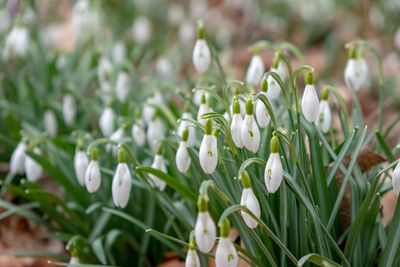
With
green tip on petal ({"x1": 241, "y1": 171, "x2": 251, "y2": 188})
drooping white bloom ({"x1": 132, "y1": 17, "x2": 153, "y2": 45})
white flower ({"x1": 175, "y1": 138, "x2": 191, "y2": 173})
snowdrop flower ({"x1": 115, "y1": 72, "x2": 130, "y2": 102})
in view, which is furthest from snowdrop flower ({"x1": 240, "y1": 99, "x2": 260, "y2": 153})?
drooping white bloom ({"x1": 132, "y1": 17, "x2": 153, "y2": 45})

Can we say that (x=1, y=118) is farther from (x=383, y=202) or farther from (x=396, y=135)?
(x=396, y=135)

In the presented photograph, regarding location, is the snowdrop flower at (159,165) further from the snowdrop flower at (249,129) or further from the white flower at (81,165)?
the snowdrop flower at (249,129)

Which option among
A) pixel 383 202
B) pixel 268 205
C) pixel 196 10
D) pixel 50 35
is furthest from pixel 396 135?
pixel 50 35

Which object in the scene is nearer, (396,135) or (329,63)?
(396,135)

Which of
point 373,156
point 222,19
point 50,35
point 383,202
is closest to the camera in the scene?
point 373,156

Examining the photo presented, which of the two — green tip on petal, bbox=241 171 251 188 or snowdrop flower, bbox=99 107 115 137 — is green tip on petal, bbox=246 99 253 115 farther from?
snowdrop flower, bbox=99 107 115 137

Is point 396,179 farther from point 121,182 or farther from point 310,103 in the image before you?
point 121,182

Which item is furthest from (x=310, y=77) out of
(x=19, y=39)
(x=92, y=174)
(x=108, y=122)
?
(x=19, y=39)
